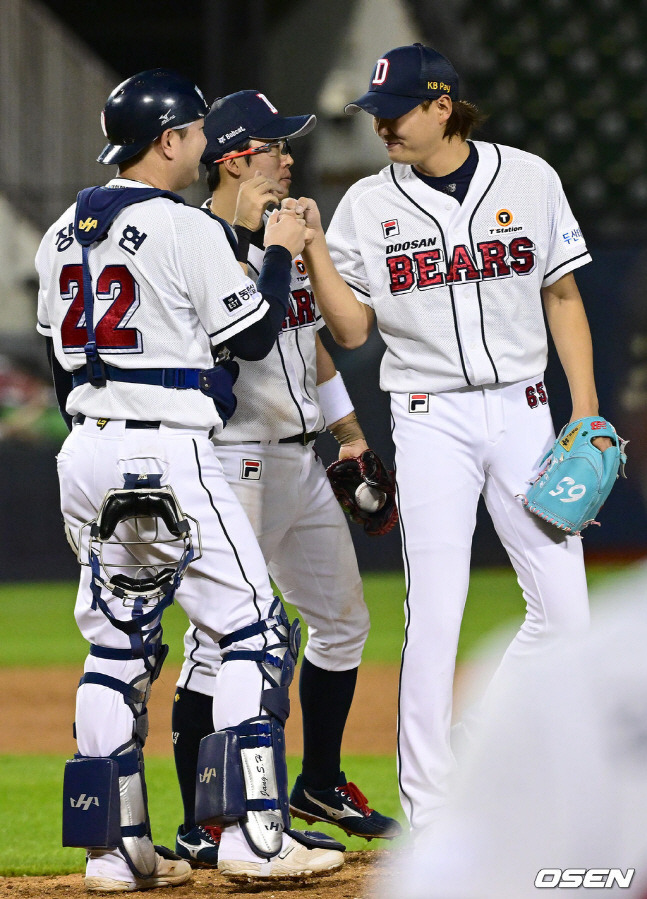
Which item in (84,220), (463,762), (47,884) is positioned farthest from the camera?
(47,884)

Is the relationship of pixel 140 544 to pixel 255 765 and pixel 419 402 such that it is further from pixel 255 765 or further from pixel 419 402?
pixel 419 402

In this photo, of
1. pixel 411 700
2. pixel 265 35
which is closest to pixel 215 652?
pixel 411 700

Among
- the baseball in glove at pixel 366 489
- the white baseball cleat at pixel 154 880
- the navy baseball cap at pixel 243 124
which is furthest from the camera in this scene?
the baseball in glove at pixel 366 489

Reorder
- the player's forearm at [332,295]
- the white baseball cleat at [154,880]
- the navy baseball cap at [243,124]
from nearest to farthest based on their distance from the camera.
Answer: the white baseball cleat at [154,880] < the player's forearm at [332,295] < the navy baseball cap at [243,124]

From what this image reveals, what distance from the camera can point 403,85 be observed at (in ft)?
9.79

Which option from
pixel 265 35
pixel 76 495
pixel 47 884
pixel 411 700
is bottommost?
pixel 47 884

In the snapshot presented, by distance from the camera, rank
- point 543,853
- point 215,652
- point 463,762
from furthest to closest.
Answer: point 215,652 < point 463,762 < point 543,853

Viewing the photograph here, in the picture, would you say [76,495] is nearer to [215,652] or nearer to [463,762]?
[215,652]

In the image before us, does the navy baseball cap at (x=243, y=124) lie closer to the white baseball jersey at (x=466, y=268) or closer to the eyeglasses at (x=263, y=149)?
the eyeglasses at (x=263, y=149)

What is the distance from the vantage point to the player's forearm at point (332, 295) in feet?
9.94

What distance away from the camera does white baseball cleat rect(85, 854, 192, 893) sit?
2682 mm

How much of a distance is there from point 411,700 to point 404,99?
1.49 meters

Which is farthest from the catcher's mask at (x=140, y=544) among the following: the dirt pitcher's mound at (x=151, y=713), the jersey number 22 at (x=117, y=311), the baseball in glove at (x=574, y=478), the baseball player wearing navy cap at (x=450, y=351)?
the dirt pitcher's mound at (x=151, y=713)

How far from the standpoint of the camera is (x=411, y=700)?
9.71 feet
